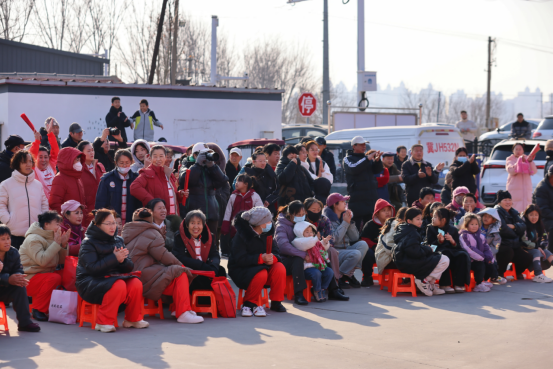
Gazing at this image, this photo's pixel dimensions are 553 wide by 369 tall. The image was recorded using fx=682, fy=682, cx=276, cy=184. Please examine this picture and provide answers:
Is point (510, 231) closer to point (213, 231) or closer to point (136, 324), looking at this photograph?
point (213, 231)

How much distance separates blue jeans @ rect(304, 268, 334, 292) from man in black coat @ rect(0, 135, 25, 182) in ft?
13.5

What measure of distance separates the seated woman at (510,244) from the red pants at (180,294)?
201 inches

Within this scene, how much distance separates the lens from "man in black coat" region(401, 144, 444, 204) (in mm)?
12477

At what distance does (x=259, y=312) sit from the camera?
7.60m

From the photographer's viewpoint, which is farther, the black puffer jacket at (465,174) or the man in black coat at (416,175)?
the black puffer jacket at (465,174)

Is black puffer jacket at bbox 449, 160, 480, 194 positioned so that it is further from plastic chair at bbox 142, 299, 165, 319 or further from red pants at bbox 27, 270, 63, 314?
red pants at bbox 27, 270, 63, 314

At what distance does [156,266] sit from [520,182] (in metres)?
8.48

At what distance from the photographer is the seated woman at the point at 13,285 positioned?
21.4 ft

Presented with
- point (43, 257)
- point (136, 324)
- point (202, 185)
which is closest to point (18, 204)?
point (43, 257)

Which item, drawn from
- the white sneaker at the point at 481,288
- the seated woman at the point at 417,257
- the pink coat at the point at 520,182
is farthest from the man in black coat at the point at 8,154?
the pink coat at the point at 520,182

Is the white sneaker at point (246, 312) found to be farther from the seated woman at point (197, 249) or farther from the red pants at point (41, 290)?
the red pants at point (41, 290)

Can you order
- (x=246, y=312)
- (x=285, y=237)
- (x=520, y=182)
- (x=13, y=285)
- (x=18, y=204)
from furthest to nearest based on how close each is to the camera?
(x=520, y=182)
(x=285, y=237)
(x=18, y=204)
(x=246, y=312)
(x=13, y=285)

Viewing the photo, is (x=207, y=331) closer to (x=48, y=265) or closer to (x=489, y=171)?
(x=48, y=265)

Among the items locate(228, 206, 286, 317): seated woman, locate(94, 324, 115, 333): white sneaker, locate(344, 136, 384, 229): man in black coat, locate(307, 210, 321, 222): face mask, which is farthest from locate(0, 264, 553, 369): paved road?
locate(344, 136, 384, 229): man in black coat
